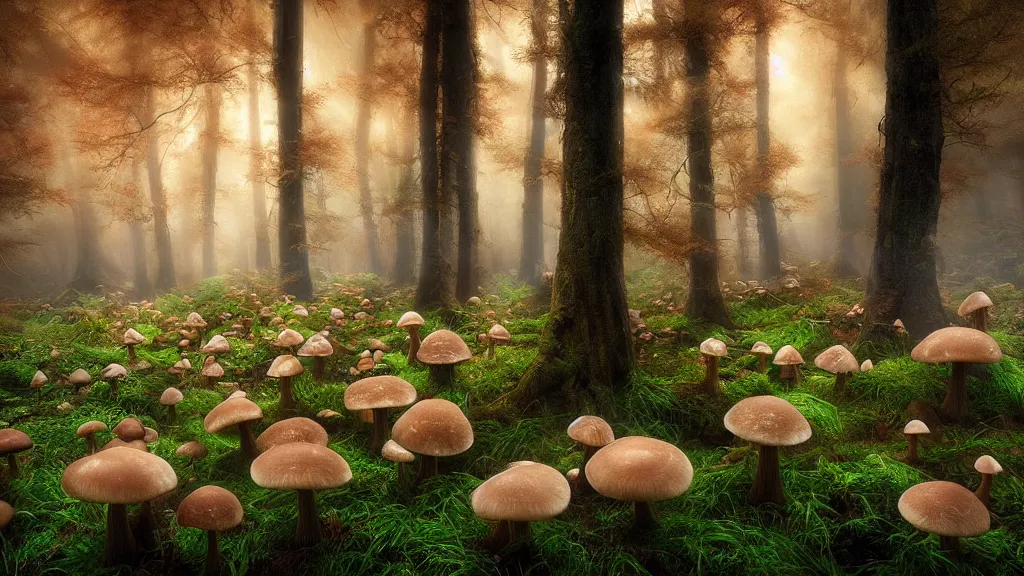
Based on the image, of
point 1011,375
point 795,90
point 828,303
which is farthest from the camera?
point 795,90

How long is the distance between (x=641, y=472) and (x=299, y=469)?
2013 millimetres

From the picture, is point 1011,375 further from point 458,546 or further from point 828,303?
point 458,546

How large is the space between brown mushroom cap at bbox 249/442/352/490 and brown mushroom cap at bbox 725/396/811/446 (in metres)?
2.56

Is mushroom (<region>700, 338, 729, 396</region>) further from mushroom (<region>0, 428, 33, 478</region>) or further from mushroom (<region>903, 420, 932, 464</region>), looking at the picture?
mushroom (<region>0, 428, 33, 478</region>)

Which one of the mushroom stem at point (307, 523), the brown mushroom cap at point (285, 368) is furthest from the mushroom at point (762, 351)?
the brown mushroom cap at point (285, 368)

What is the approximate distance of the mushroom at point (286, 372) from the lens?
4.77 m

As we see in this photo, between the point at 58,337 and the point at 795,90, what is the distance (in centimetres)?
2826

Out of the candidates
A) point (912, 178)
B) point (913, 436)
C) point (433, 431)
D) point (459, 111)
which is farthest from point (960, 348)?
point (459, 111)

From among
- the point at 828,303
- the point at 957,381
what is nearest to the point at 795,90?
the point at 828,303

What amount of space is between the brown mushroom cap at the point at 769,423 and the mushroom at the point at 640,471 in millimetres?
554

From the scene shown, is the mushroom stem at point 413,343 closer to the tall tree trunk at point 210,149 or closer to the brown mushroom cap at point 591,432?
the brown mushroom cap at point 591,432

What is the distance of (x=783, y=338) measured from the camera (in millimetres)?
7051

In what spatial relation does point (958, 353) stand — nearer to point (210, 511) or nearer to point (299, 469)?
point (299, 469)

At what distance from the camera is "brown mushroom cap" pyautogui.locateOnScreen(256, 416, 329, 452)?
390 cm
